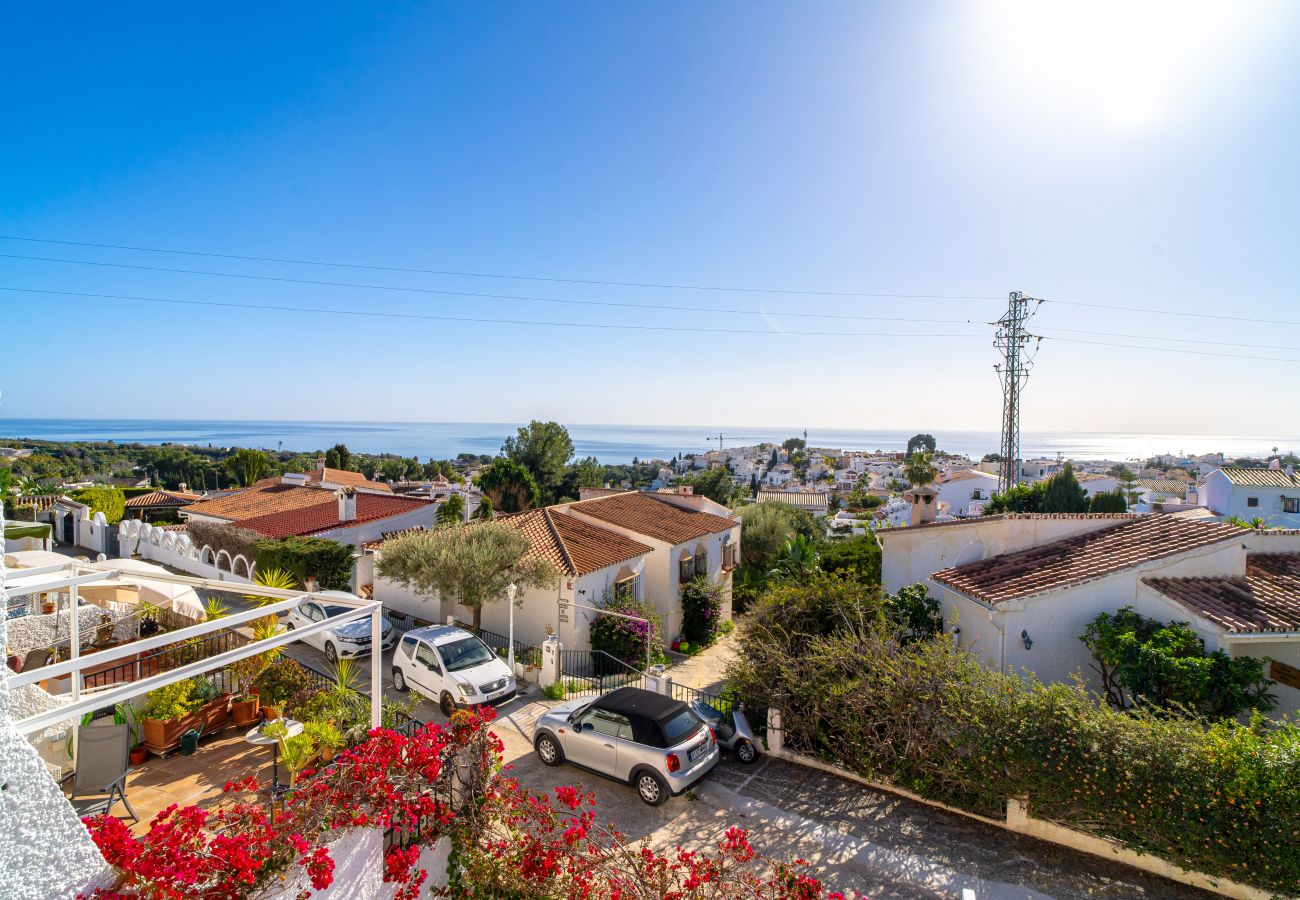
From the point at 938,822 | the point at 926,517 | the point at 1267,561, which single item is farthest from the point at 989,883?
the point at 926,517

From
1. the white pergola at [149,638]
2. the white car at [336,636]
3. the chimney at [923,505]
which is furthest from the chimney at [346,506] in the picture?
the chimney at [923,505]

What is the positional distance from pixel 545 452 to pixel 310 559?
113ft

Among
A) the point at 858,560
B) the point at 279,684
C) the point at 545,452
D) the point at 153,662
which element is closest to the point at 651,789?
the point at 279,684

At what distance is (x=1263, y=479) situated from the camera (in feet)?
134

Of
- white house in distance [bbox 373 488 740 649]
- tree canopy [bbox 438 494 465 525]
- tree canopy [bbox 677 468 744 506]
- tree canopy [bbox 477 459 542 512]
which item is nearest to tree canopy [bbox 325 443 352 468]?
tree canopy [bbox 477 459 542 512]

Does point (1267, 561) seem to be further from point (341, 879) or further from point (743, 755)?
point (341, 879)

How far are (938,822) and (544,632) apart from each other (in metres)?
10.8

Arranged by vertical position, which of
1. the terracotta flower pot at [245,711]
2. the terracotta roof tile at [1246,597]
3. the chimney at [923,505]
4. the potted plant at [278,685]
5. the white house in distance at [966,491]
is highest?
the chimney at [923,505]

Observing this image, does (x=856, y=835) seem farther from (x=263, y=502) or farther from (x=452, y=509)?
(x=263, y=502)

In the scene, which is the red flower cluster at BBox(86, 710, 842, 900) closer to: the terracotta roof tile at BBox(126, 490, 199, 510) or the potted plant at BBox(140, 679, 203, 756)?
the potted plant at BBox(140, 679, 203, 756)

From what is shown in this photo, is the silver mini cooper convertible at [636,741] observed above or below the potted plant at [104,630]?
below

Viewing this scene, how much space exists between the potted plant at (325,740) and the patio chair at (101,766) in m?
1.75

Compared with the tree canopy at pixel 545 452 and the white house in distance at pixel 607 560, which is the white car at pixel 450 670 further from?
the tree canopy at pixel 545 452

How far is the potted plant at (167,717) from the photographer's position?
27.1 ft
